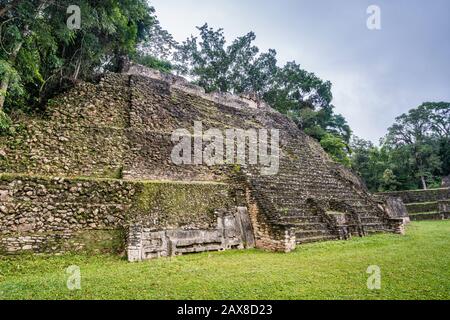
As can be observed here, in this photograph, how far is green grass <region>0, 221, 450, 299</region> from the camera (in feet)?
12.3

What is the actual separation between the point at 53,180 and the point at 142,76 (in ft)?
21.1

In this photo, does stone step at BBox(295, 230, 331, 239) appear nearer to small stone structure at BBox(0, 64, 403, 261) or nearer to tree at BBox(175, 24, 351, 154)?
small stone structure at BBox(0, 64, 403, 261)

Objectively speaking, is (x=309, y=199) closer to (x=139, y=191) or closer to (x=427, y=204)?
(x=139, y=191)

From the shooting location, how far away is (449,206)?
16391 millimetres

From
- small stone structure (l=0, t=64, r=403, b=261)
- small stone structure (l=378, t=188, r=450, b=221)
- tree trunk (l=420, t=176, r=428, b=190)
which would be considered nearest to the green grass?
small stone structure (l=0, t=64, r=403, b=261)

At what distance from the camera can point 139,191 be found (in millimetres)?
6566

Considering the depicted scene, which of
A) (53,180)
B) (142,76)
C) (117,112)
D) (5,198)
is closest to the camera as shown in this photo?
(5,198)

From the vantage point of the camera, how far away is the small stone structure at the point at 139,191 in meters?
5.64

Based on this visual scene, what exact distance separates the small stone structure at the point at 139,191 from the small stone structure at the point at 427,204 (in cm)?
888

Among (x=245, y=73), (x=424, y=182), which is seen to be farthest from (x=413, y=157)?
(x=245, y=73)

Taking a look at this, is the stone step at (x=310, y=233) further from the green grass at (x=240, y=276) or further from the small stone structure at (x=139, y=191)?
the green grass at (x=240, y=276)

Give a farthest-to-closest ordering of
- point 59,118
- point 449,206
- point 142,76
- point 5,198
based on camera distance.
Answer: point 449,206
point 142,76
point 59,118
point 5,198
